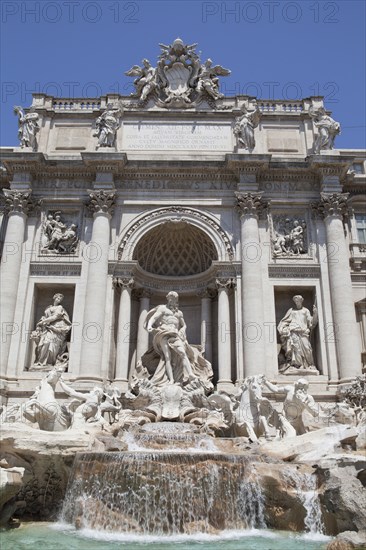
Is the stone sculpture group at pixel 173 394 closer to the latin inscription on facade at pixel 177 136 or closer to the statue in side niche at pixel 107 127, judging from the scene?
the statue in side niche at pixel 107 127

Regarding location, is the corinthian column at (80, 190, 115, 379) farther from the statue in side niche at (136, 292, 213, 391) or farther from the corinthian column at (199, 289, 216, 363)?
the corinthian column at (199, 289, 216, 363)

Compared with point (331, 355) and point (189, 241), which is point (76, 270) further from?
point (331, 355)

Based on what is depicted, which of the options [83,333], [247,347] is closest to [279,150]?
[247,347]

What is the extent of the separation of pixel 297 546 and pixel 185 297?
1399cm

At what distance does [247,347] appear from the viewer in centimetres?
1911

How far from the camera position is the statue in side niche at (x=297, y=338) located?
19578mm

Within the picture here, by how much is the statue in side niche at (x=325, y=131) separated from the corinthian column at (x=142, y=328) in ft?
31.4

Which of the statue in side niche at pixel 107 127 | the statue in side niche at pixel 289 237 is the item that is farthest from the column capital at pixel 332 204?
the statue in side niche at pixel 107 127

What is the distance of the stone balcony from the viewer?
21594 mm

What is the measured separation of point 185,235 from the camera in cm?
2230

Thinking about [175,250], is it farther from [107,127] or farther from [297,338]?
[297,338]

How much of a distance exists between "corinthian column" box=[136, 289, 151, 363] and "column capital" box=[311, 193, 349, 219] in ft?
26.9

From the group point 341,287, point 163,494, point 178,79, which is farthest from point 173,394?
point 178,79

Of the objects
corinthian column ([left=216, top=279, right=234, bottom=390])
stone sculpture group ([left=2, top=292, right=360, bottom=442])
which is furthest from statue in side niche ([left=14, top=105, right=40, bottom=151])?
corinthian column ([left=216, top=279, right=234, bottom=390])
